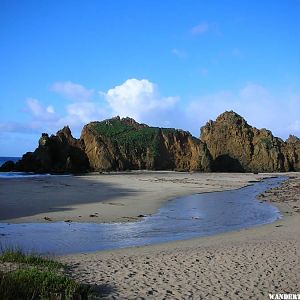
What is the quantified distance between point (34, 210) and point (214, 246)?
10983mm

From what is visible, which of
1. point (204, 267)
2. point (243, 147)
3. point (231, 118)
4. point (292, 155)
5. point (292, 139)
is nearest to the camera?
point (204, 267)

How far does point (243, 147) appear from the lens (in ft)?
303

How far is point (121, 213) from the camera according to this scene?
64.3ft

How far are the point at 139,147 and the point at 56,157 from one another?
58.5ft

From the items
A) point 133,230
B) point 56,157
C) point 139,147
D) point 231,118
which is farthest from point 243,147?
point 133,230

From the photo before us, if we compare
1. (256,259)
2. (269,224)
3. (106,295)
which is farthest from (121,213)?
(106,295)

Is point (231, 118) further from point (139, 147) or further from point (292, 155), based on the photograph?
point (139, 147)

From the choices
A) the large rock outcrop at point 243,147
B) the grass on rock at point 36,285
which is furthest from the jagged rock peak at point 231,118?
the grass on rock at point 36,285

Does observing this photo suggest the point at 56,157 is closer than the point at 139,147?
Yes

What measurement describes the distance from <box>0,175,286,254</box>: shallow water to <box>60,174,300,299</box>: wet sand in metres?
1.34

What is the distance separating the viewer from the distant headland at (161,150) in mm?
67438

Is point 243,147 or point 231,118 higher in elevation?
point 231,118

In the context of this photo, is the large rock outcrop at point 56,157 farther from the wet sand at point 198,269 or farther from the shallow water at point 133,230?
the wet sand at point 198,269

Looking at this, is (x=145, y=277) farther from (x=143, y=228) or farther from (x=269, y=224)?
(x=269, y=224)
